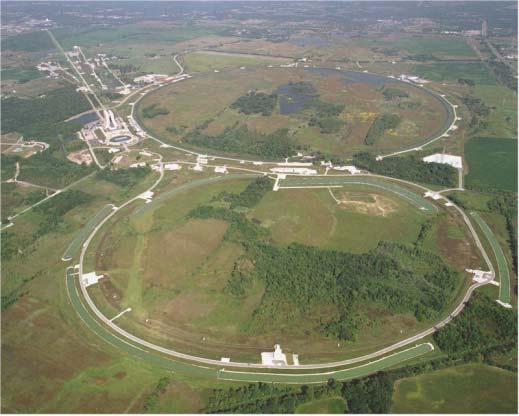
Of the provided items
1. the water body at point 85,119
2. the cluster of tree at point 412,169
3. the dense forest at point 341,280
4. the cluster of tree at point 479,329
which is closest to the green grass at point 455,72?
the cluster of tree at point 412,169

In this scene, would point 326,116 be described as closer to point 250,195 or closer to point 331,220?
point 250,195

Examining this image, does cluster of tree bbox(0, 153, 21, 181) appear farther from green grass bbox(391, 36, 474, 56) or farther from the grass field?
green grass bbox(391, 36, 474, 56)

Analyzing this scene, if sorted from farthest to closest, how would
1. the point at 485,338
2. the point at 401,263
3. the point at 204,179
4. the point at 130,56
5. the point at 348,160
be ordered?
the point at 130,56 < the point at 348,160 < the point at 204,179 < the point at 401,263 < the point at 485,338

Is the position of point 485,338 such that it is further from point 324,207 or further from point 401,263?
point 324,207

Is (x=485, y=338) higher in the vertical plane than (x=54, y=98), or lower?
higher

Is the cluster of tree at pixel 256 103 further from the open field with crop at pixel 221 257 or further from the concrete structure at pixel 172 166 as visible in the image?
the open field with crop at pixel 221 257

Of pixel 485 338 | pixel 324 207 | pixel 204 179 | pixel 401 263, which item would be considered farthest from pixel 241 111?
pixel 485 338

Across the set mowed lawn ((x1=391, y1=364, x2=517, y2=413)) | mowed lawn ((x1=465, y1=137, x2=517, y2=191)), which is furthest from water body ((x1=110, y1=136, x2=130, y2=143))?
mowed lawn ((x1=391, y1=364, x2=517, y2=413))

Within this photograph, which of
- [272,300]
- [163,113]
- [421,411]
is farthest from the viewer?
[163,113]
